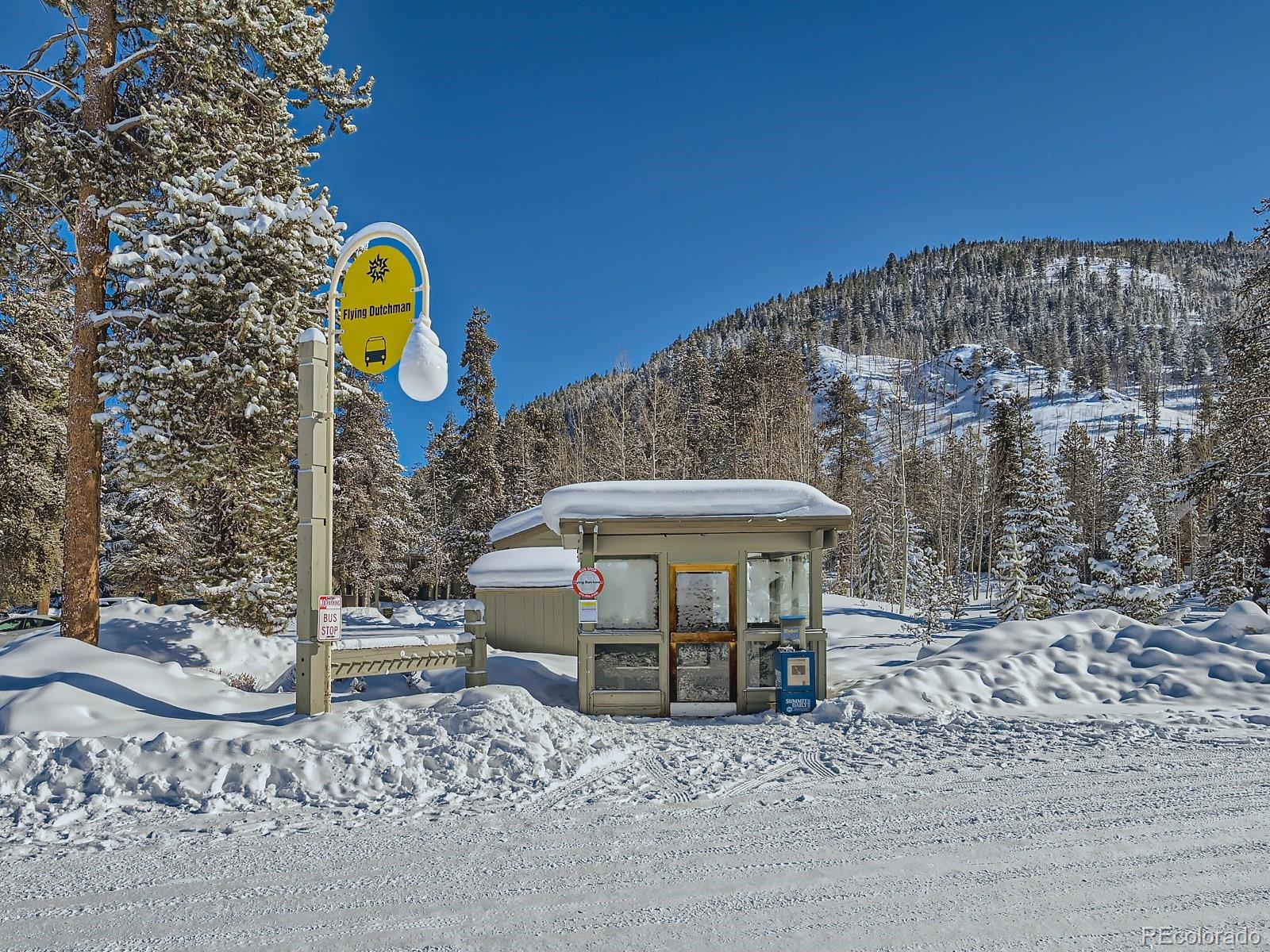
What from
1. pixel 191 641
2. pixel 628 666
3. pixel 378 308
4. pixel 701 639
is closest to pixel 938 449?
pixel 701 639

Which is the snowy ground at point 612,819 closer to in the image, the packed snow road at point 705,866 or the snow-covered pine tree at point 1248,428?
the packed snow road at point 705,866

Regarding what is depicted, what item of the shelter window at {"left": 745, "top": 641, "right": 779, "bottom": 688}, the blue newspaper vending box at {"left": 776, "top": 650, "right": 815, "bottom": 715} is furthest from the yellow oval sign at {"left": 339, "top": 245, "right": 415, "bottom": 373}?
the blue newspaper vending box at {"left": 776, "top": 650, "right": 815, "bottom": 715}

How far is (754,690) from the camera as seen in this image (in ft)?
31.7

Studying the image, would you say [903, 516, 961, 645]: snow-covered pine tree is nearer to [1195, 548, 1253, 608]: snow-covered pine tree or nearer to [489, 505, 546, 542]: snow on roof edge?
[1195, 548, 1253, 608]: snow-covered pine tree

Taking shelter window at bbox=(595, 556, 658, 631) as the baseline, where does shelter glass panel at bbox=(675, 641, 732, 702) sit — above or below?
below

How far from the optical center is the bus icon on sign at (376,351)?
7.13m

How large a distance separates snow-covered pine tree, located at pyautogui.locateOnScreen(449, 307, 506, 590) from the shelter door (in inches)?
932

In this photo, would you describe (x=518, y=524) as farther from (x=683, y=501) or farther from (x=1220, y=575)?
(x=1220, y=575)

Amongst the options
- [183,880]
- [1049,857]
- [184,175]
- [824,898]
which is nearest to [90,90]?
[184,175]

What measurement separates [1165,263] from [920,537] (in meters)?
163

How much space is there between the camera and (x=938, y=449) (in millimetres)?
78812

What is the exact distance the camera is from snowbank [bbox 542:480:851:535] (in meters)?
9.27

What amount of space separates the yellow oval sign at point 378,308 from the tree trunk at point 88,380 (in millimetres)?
5283

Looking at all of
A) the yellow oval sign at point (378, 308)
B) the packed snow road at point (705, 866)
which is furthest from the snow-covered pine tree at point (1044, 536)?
the yellow oval sign at point (378, 308)
